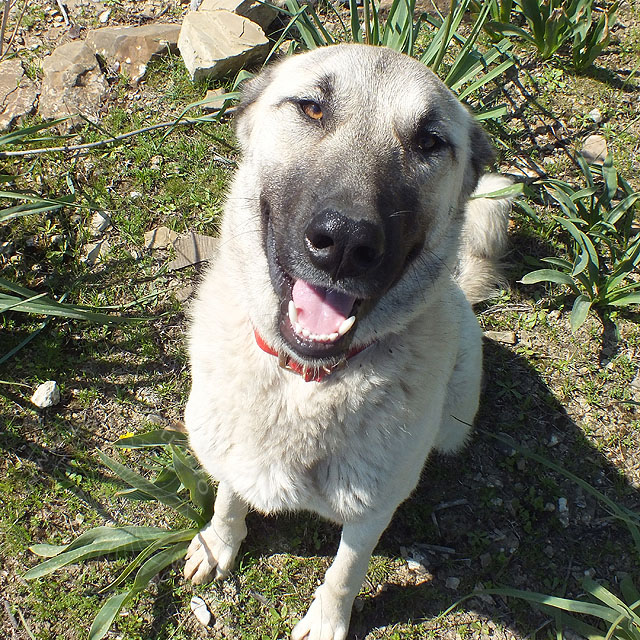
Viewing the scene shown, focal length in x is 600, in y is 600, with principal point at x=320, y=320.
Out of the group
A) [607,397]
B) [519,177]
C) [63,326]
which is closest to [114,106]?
[63,326]

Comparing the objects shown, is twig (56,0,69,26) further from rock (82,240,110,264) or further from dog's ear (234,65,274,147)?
dog's ear (234,65,274,147)

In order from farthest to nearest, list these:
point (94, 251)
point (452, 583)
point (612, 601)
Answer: point (94, 251)
point (452, 583)
point (612, 601)

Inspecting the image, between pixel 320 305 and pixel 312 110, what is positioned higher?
pixel 312 110

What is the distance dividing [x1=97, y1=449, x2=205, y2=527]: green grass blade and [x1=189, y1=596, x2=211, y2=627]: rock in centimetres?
34

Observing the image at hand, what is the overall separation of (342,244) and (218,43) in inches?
121

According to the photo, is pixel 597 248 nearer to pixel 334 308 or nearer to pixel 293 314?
pixel 334 308

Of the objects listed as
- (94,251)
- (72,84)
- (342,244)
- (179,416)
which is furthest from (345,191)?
(72,84)

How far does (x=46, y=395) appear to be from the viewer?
3.22 metres

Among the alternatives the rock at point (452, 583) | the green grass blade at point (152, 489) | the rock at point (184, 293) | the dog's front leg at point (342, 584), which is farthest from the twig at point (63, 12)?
the rock at point (452, 583)

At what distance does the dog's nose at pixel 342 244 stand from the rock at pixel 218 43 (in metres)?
2.92

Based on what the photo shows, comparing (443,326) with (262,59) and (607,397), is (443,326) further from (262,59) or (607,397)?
(262,59)

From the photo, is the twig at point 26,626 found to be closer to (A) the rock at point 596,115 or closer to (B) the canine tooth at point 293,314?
(B) the canine tooth at point 293,314

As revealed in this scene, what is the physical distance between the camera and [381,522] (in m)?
2.34

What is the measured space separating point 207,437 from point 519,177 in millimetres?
2969
